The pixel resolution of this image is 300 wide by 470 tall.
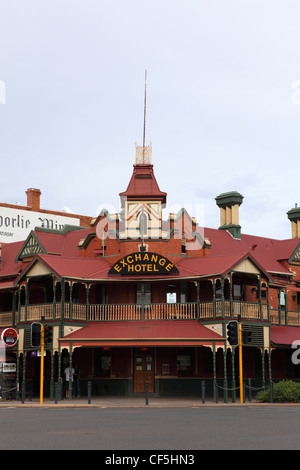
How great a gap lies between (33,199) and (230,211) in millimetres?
23765

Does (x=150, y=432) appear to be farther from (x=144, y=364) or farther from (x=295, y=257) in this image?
(x=295, y=257)

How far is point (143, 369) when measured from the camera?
37.5 metres

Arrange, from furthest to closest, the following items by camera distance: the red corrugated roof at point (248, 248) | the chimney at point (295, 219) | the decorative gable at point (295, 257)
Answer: the chimney at point (295, 219)
the decorative gable at point (295, 257)
the red corrugated roof at point (248, 248)

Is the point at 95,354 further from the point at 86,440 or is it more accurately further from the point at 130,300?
the point at 86,440

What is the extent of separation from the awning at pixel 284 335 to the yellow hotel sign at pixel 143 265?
7166 mm

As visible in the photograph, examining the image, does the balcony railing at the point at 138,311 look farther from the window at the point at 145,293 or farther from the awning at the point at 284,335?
the awning at the point at 284,335

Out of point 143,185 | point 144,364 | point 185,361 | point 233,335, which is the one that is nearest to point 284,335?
point 185,361

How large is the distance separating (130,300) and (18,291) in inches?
235

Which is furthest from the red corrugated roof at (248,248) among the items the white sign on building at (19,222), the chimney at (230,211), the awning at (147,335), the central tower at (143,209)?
the white sign on building at (19,222)

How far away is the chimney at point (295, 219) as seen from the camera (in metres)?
50.7

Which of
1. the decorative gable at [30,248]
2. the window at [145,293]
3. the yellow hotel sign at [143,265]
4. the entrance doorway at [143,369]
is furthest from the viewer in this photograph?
the decorative gable at [30,248]

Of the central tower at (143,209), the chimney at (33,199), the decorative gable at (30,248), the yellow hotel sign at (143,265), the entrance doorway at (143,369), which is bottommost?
the entrance doorway at (143,369)

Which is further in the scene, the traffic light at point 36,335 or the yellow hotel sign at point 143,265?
the yellow hotel sign at point 143,265

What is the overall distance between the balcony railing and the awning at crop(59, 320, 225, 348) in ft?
1.47
